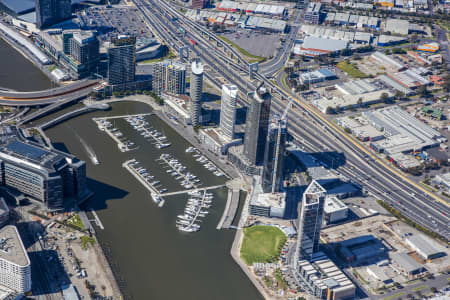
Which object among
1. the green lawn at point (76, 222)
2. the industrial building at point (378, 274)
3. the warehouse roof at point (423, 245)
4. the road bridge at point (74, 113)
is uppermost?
the road bridge at point (74, 113)

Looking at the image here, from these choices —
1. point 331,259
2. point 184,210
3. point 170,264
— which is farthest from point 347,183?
point 170,264

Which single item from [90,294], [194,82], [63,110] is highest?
[194,82]

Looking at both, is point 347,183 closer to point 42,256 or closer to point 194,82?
point 194,82

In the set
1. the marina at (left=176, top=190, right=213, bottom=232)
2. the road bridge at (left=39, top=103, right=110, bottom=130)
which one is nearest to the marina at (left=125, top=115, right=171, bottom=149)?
the road bridge at (left=39, top=103, right=110, bottom=130)

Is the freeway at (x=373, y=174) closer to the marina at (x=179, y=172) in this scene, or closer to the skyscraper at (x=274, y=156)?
the skyscraper at (x=274, y=156)

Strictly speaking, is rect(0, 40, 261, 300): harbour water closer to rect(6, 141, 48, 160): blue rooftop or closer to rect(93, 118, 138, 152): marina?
rect(93, 118, 138, 152): marina

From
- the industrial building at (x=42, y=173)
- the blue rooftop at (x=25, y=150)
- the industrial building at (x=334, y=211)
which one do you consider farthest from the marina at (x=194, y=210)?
the blue rooftop at (x=25, y=150)
